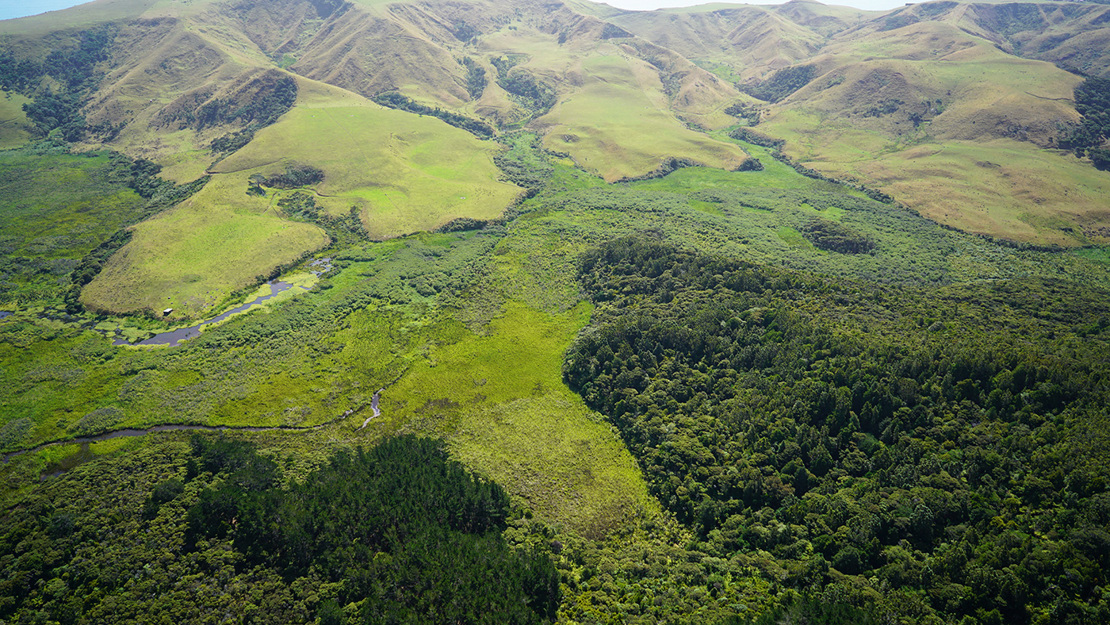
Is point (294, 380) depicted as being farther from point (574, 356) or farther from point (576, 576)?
point (576, 576)

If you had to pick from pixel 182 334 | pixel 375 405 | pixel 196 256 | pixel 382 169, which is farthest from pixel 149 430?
pixel 382 169

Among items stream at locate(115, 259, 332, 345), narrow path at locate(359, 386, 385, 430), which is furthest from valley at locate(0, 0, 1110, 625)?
stream at locate(115, 259, 332, 345)

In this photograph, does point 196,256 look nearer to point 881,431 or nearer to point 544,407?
point 544,407

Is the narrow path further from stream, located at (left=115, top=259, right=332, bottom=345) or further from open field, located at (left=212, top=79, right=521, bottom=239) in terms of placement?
open field, located at (left=212, top=79, right=521, bottom=239)

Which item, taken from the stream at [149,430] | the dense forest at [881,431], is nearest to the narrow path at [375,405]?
the stream at [149,430]

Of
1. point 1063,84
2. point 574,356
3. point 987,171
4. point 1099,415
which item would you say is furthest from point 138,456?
point 1063,84

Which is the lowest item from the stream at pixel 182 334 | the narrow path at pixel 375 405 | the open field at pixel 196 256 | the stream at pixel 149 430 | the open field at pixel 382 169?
the narrow path at pixel 375 405

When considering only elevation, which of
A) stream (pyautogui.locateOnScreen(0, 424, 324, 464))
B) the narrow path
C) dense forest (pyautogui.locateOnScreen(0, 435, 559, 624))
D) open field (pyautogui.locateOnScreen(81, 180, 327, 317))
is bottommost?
the narrow path

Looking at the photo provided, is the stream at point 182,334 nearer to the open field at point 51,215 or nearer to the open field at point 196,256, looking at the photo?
the open field at point 196,256
